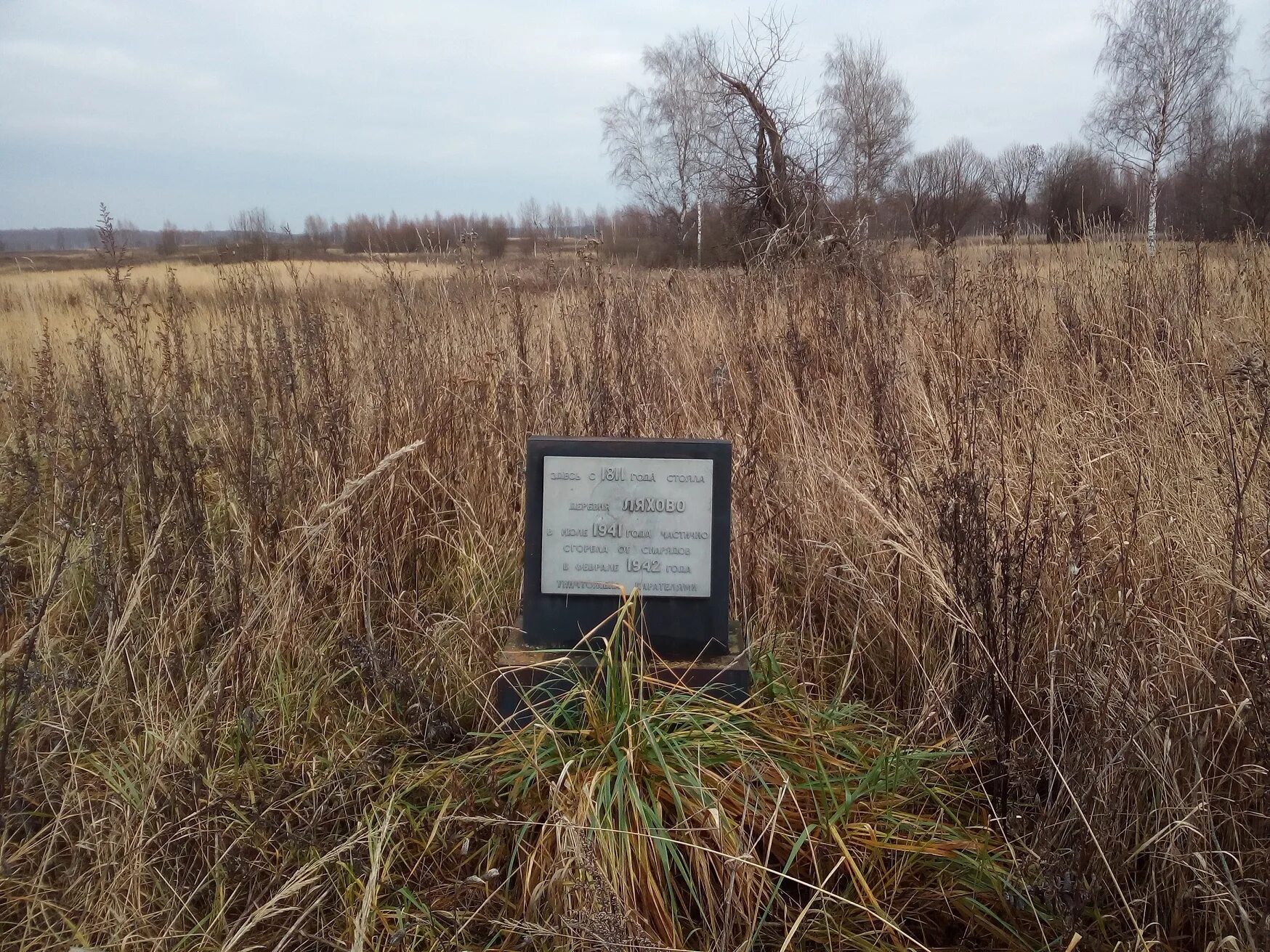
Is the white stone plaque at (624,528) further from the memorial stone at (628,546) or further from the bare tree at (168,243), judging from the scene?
the bare tree at (168,243)

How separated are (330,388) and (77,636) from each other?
1.36 metres

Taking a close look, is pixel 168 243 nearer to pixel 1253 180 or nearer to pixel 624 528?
pixel 624 528

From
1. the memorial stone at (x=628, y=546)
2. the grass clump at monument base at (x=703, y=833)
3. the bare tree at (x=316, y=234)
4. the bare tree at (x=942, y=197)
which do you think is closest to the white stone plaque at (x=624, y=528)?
the memorial stone at (x=628, y=546)

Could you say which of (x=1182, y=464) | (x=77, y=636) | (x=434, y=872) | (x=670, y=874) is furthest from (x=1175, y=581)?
(x=77, y=636)

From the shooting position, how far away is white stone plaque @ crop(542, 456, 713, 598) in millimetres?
2264

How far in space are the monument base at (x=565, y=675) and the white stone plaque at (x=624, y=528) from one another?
0.19 m

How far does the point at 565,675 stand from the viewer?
7.09 feet

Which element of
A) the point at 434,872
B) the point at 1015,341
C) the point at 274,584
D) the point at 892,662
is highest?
the point at 1015,341

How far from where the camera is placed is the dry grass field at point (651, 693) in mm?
1681

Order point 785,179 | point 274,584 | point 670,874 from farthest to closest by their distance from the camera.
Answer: point 785,179
point 274,584
point 670,874

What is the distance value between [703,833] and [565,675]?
0.57m

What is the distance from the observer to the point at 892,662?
98.3 inches

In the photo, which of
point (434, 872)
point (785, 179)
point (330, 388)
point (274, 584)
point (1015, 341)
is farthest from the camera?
point (785, 179)

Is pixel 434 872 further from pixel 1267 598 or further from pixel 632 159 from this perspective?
pixel 632 159
